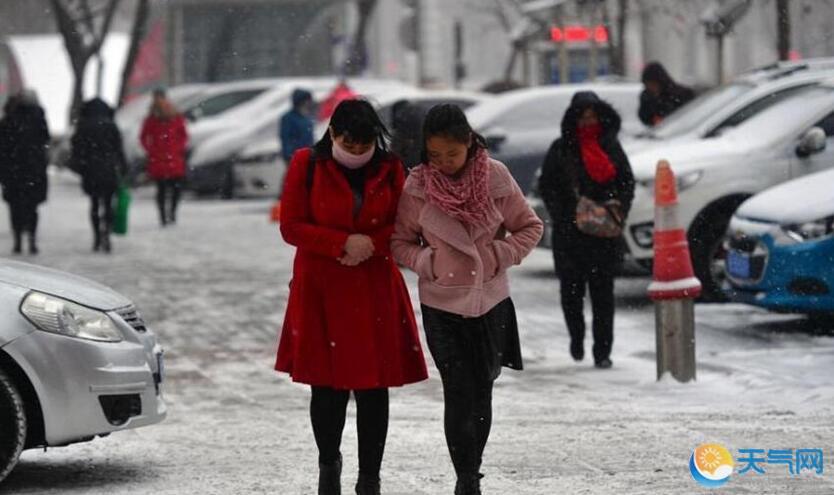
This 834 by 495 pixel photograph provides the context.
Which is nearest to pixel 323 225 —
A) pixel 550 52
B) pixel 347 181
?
pixel 347 181

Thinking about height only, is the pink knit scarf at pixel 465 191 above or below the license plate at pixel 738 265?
above

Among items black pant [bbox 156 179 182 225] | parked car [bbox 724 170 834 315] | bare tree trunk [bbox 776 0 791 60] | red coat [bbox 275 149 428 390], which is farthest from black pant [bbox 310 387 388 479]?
black pant [bbox 156 179 182 225]

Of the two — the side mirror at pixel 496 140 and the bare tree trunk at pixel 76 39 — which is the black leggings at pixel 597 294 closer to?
the side mirror at pixel 496 140

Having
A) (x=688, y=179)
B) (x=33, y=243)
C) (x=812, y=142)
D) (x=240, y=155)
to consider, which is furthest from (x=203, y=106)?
(x=812, y=142)

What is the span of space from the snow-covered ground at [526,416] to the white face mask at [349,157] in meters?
1.51

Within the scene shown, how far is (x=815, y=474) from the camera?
25.5 ft

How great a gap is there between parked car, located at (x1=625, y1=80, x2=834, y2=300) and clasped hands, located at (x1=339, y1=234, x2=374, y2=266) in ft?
24.6

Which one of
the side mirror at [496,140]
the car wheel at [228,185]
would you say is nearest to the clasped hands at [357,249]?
the side mirror at [496,140]

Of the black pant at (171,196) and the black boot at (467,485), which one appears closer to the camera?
the black boot at (467,485)

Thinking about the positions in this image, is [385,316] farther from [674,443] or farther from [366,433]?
[674,443]

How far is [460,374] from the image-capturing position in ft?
23.2

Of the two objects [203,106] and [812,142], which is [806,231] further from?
[203,106]

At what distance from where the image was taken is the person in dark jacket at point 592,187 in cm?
1137

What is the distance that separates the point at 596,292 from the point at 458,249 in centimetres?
457
